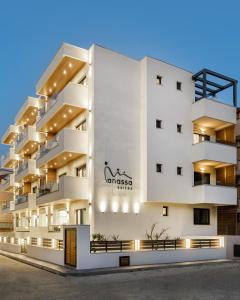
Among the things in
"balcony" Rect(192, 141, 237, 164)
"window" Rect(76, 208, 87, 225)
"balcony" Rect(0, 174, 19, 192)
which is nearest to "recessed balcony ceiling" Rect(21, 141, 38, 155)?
"balcony" Rect(0, 174, 19, 192)

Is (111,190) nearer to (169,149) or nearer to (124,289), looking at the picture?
(169,149)

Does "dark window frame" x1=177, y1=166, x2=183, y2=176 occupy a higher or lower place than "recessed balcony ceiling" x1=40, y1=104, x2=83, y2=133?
lower

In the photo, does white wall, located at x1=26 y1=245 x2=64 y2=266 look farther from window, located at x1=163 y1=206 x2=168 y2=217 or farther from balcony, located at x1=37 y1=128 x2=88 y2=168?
window, located at x1=163 y1=206 x2=168 y2=217

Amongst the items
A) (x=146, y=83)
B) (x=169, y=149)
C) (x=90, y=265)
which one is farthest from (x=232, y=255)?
(x=146, y=83)

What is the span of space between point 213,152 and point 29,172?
17715 mm

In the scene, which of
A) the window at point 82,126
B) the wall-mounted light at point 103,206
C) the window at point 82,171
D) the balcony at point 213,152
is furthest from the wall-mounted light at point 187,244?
the window at point 82,126

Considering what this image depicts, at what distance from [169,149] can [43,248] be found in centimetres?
1156

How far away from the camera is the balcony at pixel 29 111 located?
38688mm

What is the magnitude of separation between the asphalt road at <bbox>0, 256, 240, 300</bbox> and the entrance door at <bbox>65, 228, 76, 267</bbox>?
5.32 ft

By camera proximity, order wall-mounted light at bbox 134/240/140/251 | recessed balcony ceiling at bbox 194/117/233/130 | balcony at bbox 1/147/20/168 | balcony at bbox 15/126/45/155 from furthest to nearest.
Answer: balcony at bbox 1/147/20/168 → balcony at bbox 15/126/45/155 → recessed balcony ceiling at bbox 194/117/233/130 → wall-mounted light at bbox 134/240/140/251

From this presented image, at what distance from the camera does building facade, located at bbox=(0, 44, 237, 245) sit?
26.0 metres

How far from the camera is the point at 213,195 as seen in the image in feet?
94.2

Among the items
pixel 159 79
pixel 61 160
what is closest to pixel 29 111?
pixel 61 160

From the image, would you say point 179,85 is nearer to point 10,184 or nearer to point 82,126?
point 82,126
